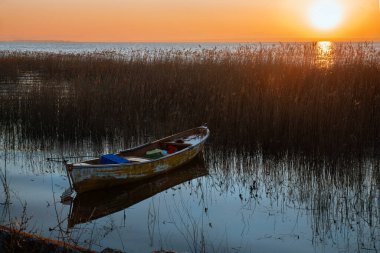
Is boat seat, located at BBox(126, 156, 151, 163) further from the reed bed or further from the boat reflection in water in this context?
the reed bed

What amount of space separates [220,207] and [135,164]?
4.49ft

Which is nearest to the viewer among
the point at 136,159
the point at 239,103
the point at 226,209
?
the point at 226,209

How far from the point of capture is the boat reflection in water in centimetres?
537

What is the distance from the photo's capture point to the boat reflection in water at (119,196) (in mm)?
5367

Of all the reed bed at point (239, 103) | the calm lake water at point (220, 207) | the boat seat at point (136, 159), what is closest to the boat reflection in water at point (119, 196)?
the calm lake water at point (220, 207)

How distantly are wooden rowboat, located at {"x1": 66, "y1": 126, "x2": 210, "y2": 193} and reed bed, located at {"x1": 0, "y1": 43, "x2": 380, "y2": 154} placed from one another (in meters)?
0.88

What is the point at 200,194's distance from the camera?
5938mm

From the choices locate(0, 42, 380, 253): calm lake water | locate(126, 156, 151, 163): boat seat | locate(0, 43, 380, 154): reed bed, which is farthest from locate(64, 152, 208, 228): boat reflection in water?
locate(0, 43, 380, 154): reed bed

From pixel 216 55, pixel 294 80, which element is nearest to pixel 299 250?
pixel 294 80

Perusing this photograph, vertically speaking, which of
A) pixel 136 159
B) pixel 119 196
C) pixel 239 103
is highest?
pixel 239 103

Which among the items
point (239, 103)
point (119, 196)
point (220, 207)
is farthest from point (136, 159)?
point (239, 103)

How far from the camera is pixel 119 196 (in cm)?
599

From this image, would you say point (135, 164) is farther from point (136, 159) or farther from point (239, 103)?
point (239, 103)

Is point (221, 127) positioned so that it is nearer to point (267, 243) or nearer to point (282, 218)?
point (282, 218)
